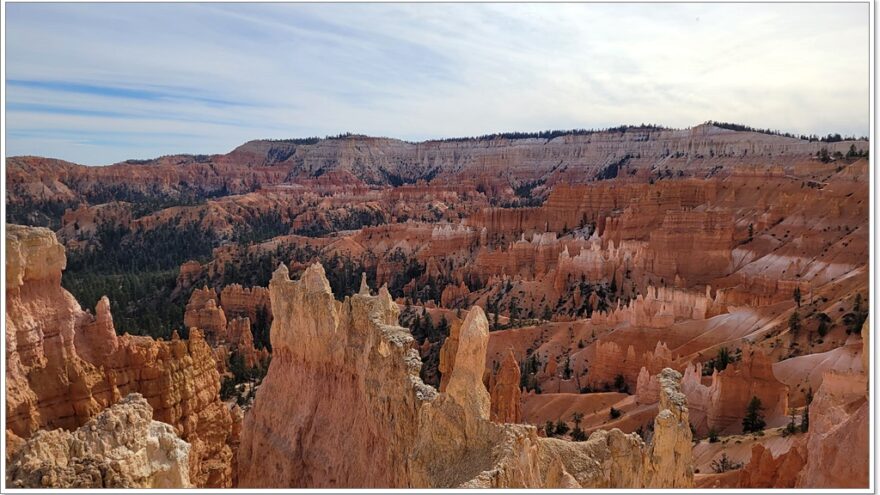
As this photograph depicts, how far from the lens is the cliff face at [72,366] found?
11086 mm

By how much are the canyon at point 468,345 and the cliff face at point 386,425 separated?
5 centimetres

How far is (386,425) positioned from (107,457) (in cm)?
429

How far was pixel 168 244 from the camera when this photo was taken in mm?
85500

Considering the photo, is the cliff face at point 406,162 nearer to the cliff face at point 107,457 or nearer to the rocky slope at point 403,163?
the rocky slope at point 403,163

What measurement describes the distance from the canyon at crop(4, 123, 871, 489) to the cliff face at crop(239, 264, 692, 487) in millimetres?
46

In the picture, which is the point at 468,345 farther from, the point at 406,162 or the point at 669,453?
the point at 406,162

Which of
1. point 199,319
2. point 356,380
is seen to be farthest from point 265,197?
point 356,380

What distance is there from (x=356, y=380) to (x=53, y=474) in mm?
5842

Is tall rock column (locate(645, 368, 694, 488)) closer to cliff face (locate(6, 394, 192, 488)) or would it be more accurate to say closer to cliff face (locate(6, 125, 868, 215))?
cliff face (locate(6, 394, 192, 488))

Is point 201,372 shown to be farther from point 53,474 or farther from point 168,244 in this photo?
point 168,244

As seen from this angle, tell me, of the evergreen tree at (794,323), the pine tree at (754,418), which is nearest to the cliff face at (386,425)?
the pine tree at (754,418)

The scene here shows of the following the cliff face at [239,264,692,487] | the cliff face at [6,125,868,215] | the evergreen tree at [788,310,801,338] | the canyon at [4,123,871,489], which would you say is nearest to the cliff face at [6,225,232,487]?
the canyon at [4,123,871,489]

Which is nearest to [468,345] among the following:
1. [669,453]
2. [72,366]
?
[669,453]

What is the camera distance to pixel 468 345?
1055cm
